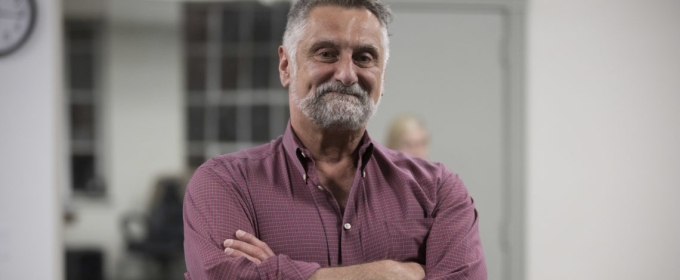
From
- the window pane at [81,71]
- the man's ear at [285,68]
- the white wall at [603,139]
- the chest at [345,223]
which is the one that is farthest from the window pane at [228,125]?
the chest at [345,223]

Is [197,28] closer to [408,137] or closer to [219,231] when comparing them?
[408,137]

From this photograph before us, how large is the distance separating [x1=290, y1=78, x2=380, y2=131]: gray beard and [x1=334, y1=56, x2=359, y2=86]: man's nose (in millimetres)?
11

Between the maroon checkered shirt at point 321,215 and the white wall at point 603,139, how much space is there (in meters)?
1.79

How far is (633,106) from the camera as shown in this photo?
10.0 ft

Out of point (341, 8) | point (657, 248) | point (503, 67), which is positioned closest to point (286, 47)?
point (341, 8)

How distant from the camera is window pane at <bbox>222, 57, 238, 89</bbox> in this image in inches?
170

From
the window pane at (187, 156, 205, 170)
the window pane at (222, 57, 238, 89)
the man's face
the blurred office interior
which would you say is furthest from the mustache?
the window pane at (222, 57, 238, 89)

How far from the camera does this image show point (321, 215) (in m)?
1.32

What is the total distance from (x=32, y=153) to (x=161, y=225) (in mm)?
1012

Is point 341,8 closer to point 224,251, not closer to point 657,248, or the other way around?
point 224,251

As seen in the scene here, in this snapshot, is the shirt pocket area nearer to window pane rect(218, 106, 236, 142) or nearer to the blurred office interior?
the blurred office interior

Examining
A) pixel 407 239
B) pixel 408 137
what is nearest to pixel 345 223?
pixel 407 239

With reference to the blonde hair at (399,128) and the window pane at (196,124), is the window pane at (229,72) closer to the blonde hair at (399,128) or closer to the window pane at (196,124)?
the window pane at (196,124)

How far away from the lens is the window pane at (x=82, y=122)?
499 centimetres
